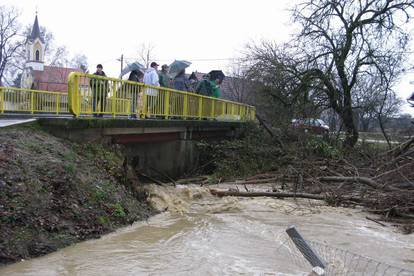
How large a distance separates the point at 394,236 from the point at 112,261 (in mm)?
5028

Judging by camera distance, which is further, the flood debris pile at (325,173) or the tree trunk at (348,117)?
the tree trunk at (348,117)

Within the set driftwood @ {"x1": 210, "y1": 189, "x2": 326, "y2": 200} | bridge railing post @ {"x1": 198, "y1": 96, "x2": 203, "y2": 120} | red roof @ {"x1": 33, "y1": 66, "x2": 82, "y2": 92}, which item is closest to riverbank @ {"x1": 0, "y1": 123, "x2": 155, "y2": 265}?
driftwood @ {"x1": 210, "y1": 189, "x2": 326, "y2": 200}

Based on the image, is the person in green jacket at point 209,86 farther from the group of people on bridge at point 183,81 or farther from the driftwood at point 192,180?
→ the driftwood at point 192,180

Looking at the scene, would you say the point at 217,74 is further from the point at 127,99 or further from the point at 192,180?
the point at 127,99

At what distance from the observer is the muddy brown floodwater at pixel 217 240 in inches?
239

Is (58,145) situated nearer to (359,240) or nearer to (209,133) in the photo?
(359,240)

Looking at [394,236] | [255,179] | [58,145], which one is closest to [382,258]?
[394,236]

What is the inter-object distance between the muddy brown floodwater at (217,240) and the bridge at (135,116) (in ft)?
6.22

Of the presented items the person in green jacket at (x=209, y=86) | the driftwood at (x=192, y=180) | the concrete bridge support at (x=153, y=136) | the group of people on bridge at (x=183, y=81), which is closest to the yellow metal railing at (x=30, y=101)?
the group of people on bridge at (x=183, y=81)

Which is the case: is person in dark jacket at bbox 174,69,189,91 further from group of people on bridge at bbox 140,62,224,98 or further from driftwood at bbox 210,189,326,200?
driftwood at bbox 210,189,326,200

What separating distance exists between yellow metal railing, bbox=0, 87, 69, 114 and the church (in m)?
39.4

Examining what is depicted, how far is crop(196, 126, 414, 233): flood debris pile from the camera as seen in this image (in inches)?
407

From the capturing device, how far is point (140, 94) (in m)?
12.4

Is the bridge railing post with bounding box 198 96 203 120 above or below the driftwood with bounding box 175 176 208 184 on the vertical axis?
above
